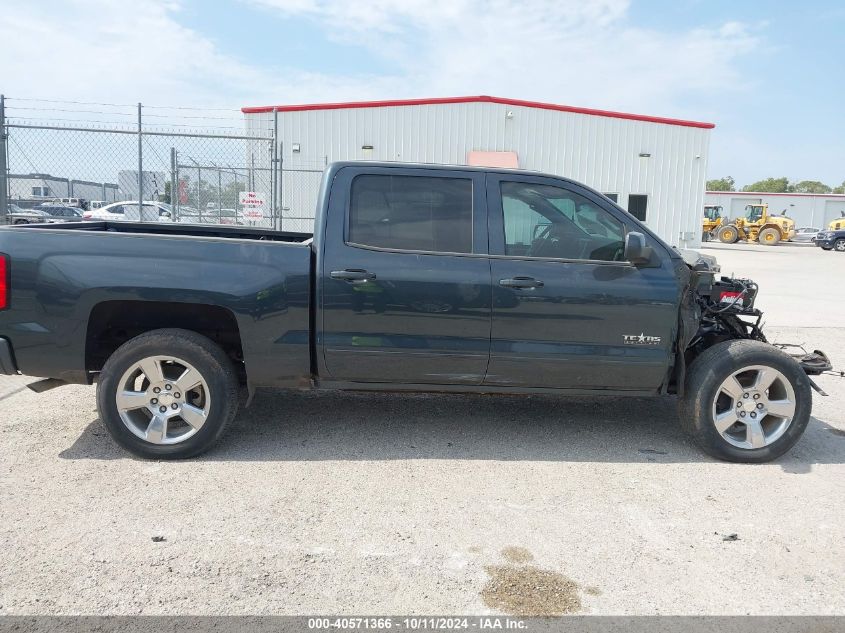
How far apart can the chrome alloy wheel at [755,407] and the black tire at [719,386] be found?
0.03 meters

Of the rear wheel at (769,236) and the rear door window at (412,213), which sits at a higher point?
the rear wheel at (769,236)

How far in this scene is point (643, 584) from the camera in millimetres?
3070

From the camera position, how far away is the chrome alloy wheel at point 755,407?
4516mm

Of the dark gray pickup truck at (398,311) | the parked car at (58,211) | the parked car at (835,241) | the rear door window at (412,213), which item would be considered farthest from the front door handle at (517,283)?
the parked car at (835,241)

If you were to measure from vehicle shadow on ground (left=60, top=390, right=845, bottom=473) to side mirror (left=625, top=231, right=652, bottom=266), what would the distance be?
134 centimetres

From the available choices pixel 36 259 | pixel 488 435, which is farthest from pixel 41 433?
pixel 488 435

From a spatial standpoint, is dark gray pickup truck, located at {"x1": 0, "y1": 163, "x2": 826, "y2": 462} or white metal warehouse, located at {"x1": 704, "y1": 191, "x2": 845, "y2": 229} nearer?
dark gray pickup truck, located at {"x1": 0, "y1": 163, "x2": 826, "y2": 462}

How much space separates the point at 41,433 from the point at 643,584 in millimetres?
4035

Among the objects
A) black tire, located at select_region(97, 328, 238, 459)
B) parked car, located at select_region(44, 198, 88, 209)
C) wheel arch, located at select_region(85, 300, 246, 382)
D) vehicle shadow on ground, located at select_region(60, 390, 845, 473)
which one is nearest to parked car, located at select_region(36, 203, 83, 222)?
parked car, located at select_region(44, 198, 88, 209)

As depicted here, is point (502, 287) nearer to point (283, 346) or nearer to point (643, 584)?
point (283, 346)

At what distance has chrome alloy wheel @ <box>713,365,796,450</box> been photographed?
178 inches

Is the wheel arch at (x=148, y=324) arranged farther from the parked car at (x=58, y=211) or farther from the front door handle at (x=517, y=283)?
the parked car at (x=58, y=211)

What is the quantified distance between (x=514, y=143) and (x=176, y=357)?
2032 centimetres

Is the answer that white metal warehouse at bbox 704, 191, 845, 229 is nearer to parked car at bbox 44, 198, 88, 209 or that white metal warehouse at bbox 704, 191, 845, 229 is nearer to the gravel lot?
parked car at bbox 44, 198, 88, 209
